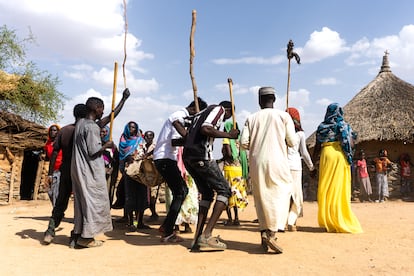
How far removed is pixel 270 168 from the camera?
448 centimetres

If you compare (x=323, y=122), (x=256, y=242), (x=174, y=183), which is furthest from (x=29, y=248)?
(x=323, y=122)

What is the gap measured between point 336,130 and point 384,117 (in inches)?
405

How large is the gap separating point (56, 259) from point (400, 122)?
13732mm

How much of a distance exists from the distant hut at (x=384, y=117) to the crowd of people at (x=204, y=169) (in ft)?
30.1

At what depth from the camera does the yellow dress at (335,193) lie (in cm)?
571

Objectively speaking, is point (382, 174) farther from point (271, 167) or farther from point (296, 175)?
point (271, 167)

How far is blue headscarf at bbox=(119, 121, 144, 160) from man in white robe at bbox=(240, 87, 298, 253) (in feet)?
8.46

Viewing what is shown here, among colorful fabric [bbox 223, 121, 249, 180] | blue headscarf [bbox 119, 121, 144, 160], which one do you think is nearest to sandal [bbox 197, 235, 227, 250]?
colorful fabric [bbox 223, 121, 249, 180]

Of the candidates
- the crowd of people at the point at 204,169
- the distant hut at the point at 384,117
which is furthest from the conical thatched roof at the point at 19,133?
the distant hut at the point at 384,117

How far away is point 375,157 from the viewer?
47.8 ft

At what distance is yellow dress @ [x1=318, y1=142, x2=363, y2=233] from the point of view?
571 centimetres

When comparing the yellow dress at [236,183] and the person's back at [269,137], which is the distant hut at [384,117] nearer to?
the yellow dress at [236,183]

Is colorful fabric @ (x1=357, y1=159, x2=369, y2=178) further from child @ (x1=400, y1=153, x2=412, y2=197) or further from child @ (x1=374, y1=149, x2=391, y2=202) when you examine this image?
child @ (x1=400, y1=153, x2=412, y2=197)

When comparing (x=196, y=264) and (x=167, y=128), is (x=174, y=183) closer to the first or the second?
(x=167, y=128)
